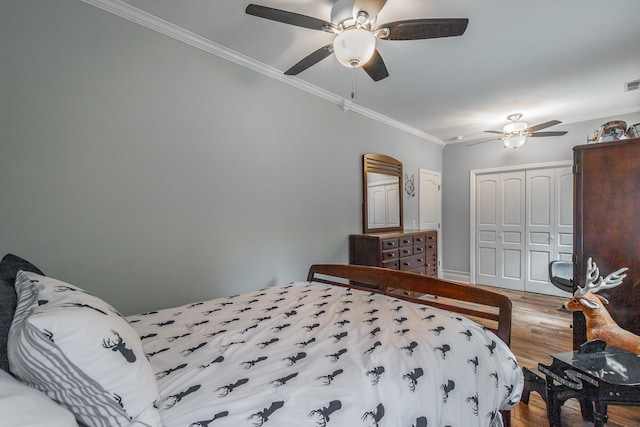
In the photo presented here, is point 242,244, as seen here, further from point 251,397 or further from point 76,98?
point 251,397

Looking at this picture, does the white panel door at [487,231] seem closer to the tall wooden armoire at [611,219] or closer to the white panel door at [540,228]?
the white panel door at [540,228]

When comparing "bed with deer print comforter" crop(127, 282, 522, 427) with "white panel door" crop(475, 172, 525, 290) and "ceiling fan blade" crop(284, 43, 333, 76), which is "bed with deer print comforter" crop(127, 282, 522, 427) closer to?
"ceiling fan blade" crop(284, 43, 333, 76)

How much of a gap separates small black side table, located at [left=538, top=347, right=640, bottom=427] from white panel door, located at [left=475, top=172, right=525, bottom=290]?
342 cm

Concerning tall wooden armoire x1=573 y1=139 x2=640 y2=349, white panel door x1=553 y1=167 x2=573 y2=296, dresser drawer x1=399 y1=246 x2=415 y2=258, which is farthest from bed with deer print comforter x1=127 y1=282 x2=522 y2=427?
white panel door x1=553 y1=167 x2=573 y2=296

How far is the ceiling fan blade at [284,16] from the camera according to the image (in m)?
1.49

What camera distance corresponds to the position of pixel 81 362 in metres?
0.63

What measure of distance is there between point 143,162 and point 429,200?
14.4ft

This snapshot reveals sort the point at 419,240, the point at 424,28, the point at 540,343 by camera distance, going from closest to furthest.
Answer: the point at 424,28 < the point at 540,343 < the point at 419,240

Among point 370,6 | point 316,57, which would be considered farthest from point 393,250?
point 370,6

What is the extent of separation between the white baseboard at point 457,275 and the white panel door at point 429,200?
0.90m

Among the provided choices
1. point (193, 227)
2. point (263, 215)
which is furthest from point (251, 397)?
point (263, 215)

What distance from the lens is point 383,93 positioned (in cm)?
314

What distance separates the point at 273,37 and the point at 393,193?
264cm

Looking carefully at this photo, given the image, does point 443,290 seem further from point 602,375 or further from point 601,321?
point 601,321
